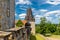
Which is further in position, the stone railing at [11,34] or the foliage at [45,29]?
the foliage at [45,29]

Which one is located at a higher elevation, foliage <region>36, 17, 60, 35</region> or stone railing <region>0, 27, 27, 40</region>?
stone railing <region>0, 27, 27, 40</region>

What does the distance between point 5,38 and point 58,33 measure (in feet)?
163

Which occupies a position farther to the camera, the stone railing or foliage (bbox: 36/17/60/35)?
foliage (bbox: 36/17/60/35)

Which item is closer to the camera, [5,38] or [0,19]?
[5,38]

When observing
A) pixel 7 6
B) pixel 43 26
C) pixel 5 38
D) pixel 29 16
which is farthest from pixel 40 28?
pixel 5 38

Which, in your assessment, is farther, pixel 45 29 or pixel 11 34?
pixel 45 29

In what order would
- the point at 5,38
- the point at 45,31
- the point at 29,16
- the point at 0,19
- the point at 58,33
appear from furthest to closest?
1. the point at 58,33
2. the point at 45,31
3. the point at 29,16
4. the point at 0,19
5. the point at 5,38

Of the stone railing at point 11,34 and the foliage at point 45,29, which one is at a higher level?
the stone railing at point 11,34

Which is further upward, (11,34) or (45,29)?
(11,34)

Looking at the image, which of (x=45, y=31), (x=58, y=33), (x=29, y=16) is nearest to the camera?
(x=29, y=16)

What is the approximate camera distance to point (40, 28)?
4822cm

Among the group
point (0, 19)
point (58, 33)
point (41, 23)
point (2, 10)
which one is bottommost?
point (58, 33)

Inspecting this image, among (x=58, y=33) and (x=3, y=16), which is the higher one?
(x=3, y=16)

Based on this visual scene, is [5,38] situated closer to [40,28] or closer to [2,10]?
[2,10]
